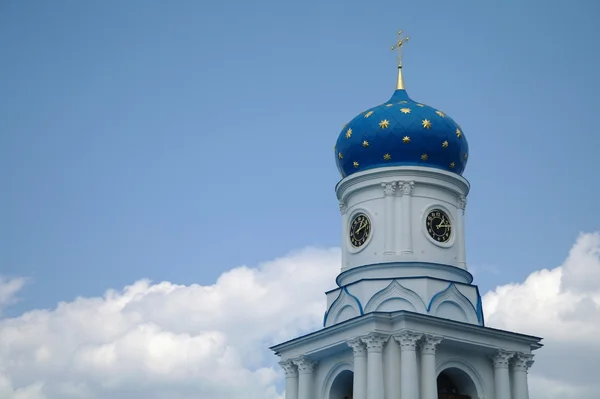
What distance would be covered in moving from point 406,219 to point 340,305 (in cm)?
291

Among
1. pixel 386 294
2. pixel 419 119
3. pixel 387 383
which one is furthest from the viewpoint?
pixel 419 119

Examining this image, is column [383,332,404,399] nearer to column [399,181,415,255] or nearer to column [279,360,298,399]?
column [399,181,415,255]

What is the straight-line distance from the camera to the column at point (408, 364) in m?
24.5

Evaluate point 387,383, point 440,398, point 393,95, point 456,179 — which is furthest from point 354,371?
point 393,95

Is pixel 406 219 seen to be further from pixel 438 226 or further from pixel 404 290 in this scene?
pixel 404 290

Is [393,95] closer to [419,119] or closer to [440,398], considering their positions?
[419,119]

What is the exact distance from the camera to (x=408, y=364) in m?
24.8

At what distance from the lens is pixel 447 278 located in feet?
89.3

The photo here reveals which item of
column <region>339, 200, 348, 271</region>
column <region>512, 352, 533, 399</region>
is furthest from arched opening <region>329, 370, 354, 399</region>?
column <region>512, 352, 533, 399</region>

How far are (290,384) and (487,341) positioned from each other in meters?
5.45

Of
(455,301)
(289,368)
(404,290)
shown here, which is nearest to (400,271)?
(404,290)

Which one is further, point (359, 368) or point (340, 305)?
point (340, 305)

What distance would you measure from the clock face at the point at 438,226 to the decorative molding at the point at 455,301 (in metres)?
1.52

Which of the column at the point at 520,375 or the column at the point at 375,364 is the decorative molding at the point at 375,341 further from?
the column at the point at 520,375
